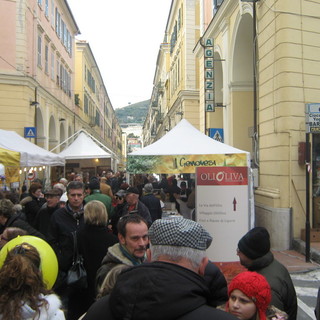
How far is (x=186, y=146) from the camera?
8406mm

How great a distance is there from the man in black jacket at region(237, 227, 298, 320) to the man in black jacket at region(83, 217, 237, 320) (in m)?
1.60

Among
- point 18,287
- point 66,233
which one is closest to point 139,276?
point 18,287

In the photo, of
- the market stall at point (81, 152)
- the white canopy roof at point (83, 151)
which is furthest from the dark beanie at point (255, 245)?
the white canopy roof at point (83, 151)

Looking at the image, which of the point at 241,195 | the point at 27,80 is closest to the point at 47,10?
the point at 27,80

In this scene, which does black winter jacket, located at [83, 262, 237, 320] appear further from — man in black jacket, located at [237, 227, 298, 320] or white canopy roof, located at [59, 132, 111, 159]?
white canopy roof, located at [59, 132, 111, 159]

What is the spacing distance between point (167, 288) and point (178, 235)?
1.07ft

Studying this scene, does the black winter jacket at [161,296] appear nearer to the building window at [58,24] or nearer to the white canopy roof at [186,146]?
the white canopy roof at [186,146]

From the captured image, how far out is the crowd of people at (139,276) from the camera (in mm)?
1471

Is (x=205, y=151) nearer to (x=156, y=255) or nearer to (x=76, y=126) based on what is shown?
(x=156, y=255)

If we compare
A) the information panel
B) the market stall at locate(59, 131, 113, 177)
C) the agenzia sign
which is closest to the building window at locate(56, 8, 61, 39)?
the market stall at locate(59, 131, 113, 177)

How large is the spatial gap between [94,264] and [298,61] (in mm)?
8539

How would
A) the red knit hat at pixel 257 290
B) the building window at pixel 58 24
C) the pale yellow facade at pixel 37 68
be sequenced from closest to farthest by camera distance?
the red knit hat at pixel 257 290
the pale yellow facade at pixel 37 68
the building window at pixel 58 24

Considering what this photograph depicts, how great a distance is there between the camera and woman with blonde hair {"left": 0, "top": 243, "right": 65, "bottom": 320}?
2.18m

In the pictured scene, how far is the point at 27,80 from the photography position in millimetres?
19141
